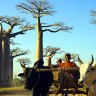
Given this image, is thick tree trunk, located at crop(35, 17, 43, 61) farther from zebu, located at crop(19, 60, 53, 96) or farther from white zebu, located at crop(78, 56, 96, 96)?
white zebu, located at crop(78, 56, 96, 96)

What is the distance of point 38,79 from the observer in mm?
9992

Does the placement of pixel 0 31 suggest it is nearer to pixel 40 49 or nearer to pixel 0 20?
pixel 0 20

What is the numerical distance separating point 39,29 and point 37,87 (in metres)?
16.6

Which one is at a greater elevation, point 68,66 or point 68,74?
point 68,66

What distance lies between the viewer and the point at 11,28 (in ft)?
89.6

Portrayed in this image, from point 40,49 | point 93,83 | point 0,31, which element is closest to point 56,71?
point 93,83

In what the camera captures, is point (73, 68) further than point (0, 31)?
No

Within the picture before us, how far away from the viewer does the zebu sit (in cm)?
980

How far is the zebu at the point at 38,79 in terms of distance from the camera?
9.80 m

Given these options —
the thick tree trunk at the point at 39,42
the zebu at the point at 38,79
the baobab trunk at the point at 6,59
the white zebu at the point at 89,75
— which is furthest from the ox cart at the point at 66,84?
the baobab trunk at the point at 6,59

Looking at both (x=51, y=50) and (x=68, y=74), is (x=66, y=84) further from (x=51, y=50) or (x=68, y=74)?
(x=51, y=50)

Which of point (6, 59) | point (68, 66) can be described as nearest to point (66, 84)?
point (68, 66)

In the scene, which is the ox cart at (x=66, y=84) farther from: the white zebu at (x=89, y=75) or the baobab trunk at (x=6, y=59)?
the baobab trunk at (x=6, y=59)

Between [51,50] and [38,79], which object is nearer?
[38,79]
